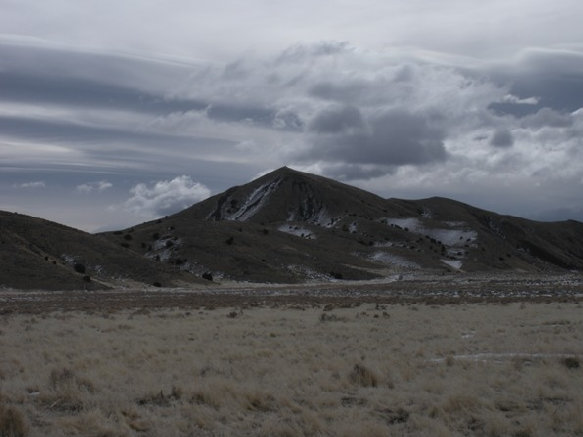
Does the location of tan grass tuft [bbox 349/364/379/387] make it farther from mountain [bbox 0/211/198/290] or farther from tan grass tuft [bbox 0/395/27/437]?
mountain [bbox 0/211/198/290]

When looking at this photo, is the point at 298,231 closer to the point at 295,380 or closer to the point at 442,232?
the point at 442,232

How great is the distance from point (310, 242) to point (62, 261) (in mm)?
57500

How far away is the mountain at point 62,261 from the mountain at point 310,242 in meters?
7.06

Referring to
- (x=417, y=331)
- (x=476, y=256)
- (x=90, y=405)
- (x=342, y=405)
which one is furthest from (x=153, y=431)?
(x=476, y=256)

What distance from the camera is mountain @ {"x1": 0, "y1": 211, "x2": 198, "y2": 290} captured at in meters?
62.5

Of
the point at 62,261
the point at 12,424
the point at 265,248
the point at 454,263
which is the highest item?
the point at 265,248

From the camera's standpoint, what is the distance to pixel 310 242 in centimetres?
12338

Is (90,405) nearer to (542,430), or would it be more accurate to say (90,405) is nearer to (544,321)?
(542,430)

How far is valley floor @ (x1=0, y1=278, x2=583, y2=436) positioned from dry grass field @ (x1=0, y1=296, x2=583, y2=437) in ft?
0.11

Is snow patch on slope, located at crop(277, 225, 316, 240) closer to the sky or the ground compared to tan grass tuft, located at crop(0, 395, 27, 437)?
closer to the sky

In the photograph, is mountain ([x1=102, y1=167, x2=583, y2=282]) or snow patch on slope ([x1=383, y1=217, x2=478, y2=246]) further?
snow patch on slope ([x1=383, y1=217, x2=478, y2=246])

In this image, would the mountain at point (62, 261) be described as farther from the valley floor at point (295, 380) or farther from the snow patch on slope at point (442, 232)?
the snow patch on slope at point (442, 232)

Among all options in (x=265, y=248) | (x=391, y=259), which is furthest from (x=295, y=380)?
(x=391, y=259)

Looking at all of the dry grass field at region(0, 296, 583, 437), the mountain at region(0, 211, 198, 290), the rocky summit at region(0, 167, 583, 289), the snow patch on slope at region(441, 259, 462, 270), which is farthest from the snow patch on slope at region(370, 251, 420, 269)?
the dry grass field at region(0, 296, 583, 437)
